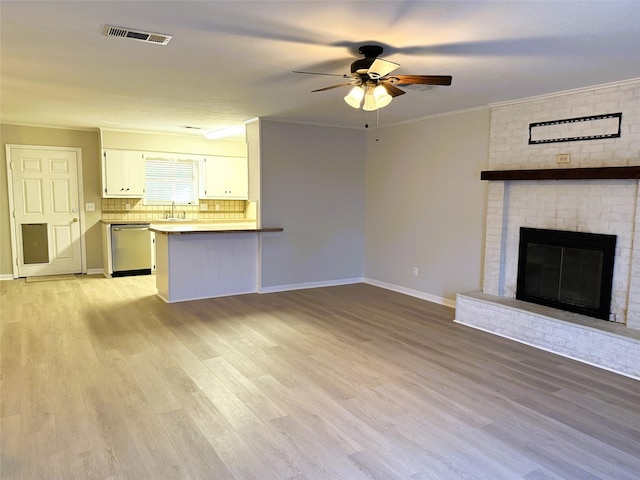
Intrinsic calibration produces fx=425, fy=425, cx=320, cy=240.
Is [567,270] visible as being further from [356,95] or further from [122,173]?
[122,173]

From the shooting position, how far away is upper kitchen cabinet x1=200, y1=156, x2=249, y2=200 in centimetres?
789

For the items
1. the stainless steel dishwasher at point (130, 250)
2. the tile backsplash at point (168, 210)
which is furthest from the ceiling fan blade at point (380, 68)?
Answer: the tile backsplash at point (168, 210)

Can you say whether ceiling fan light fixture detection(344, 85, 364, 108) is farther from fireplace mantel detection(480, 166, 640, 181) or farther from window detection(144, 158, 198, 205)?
window detection(144, 158, 198, 205)

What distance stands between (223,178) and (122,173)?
68.9 inches

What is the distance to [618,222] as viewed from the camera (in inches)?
151

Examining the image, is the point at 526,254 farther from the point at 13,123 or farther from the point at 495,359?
the point at 13,123

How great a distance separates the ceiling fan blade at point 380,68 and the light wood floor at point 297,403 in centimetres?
229

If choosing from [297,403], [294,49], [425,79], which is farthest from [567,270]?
[294,49]

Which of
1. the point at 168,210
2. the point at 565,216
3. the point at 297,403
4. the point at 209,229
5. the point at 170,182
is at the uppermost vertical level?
the point at 170,182

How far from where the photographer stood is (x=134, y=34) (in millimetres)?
2795

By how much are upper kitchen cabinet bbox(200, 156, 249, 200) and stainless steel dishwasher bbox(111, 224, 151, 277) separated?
1328 mm

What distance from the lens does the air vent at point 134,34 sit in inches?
107

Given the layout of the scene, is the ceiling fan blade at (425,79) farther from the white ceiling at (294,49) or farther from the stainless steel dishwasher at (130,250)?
the stainless steel dishwasher at (130,250)

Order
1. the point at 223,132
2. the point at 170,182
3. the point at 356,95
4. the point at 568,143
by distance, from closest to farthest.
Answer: the point at 356,95 < the point at 568,143 < the point at 223,132 < the point at 170,182
